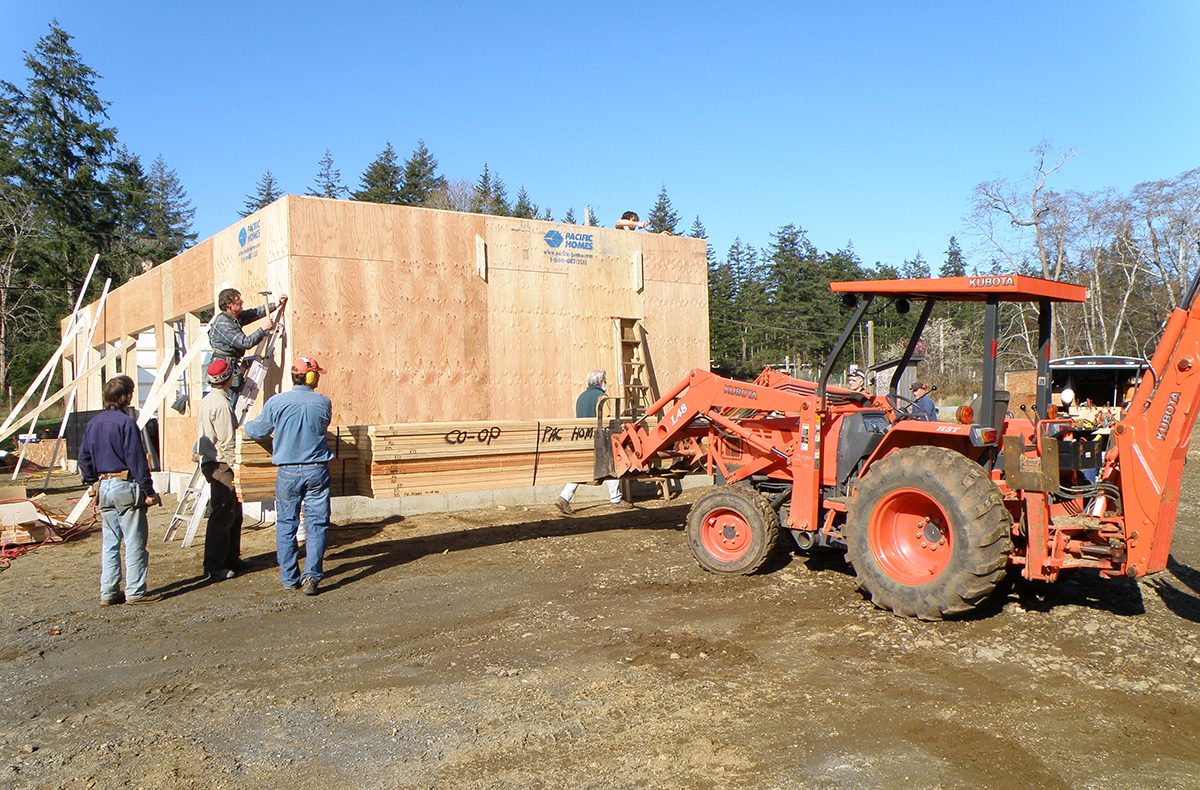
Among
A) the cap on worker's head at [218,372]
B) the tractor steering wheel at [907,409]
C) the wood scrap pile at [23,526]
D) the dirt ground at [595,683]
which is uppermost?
the cap on worker's head at [218,372]

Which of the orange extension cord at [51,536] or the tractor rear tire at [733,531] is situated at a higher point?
the tractor rear tire at [733,531]

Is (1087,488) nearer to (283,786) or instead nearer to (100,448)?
(283,786)

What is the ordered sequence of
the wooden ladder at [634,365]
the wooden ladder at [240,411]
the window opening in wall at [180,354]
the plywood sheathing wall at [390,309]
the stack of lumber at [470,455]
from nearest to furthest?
the stack of lumber at [470,455] → the wooden ladder at [240,411] → the plywood sheathing wall at [390,309] → the wooden ladder at [634,365] → the window opening in wall at [180,354]

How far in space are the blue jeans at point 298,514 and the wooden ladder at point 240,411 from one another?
103 inches

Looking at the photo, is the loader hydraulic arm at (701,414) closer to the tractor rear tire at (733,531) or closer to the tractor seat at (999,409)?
the tractor rear tire at (733,531)

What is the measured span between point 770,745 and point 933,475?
2.55 metres

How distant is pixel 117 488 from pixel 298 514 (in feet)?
4.61

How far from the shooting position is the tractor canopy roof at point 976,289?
19.2 feet

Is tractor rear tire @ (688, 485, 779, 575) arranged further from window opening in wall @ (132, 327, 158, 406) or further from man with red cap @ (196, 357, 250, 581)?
window opening in wall @ (132, 327, 158, 406)

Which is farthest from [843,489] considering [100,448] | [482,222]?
[482,222]

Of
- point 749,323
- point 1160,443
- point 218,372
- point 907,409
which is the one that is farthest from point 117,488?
point 749,323

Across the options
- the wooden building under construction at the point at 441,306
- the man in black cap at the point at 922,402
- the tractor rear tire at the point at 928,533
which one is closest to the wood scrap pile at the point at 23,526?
the wooden building under construction at the point at 441,306

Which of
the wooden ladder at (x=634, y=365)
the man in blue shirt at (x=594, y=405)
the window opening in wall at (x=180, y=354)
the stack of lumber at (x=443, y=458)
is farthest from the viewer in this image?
the window opening in wall at (x=180, y=354)

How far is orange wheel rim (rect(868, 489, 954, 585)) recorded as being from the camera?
19.8 ft
